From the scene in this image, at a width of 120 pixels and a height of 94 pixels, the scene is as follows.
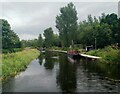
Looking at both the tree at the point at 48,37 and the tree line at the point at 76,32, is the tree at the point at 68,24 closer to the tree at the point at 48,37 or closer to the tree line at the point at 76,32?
the tree line at the point at 76,32

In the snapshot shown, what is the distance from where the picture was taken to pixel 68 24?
9369 cm

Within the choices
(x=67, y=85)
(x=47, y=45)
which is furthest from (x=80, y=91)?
(x=47, y=45)

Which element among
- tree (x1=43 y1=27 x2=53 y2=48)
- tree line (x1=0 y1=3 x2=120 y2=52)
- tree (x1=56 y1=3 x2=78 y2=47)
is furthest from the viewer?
tree (x1=43 y1=27 x2=53 y2=48)

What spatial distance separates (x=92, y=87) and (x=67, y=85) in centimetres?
244

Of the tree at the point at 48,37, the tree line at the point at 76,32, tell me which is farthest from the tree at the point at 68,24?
the tree at the point at 48,37

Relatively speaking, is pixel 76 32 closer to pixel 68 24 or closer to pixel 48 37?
pixel 68 24

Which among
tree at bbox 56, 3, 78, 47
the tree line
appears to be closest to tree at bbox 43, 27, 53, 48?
the tree line

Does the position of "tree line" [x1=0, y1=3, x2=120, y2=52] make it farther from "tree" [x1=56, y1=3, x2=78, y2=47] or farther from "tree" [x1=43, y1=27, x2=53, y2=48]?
"tree" [x1=43, y1=27, x2=53, y2=48]

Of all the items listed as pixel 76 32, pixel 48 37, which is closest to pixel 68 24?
pixel 76 32

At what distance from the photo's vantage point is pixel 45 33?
149500 mm

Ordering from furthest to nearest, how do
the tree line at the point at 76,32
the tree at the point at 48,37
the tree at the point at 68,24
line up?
the tree at the point at 48,37 < the tree at the point at 68,24 < the tree line at the point at 76,32

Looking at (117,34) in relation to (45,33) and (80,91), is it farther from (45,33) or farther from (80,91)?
(45,33)

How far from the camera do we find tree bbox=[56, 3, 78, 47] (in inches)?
3649

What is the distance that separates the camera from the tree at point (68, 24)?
92688 mm
